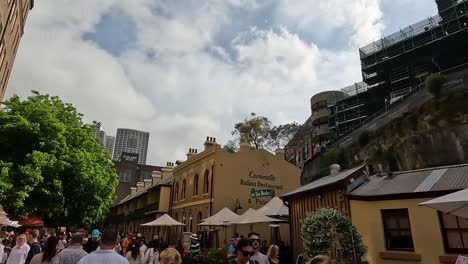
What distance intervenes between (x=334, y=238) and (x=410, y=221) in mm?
2525

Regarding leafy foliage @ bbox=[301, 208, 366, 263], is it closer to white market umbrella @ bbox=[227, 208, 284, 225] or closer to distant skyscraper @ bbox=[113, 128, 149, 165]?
white market umbrella @ bbox=[227, 208, 284, 225]

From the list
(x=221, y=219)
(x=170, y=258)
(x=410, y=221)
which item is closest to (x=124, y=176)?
(x=221, y=219)

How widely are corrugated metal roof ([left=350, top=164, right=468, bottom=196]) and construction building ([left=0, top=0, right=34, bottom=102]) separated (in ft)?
64.2

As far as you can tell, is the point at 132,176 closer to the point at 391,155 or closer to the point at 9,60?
the point at 9,60

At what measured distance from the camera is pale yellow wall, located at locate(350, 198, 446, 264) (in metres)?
9.73

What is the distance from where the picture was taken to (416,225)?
10.1 meters

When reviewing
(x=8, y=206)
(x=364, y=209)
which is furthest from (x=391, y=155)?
(x=8, y=206)

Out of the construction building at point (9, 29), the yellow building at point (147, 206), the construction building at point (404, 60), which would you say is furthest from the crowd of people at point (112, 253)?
the construction building at point (404, 60)

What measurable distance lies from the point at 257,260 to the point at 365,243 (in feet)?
22.2

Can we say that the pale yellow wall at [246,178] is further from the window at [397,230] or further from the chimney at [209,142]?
the window at [397,230]

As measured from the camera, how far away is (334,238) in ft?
32.8

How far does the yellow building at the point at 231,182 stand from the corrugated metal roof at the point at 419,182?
35.5 feet

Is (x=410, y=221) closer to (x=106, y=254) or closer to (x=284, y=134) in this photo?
(x=106, y=254)

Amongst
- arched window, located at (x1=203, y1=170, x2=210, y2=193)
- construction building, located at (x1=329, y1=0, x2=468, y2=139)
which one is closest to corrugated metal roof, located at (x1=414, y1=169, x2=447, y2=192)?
arched window, located at (x1=203, y1=170, x2=210, y2=193)
